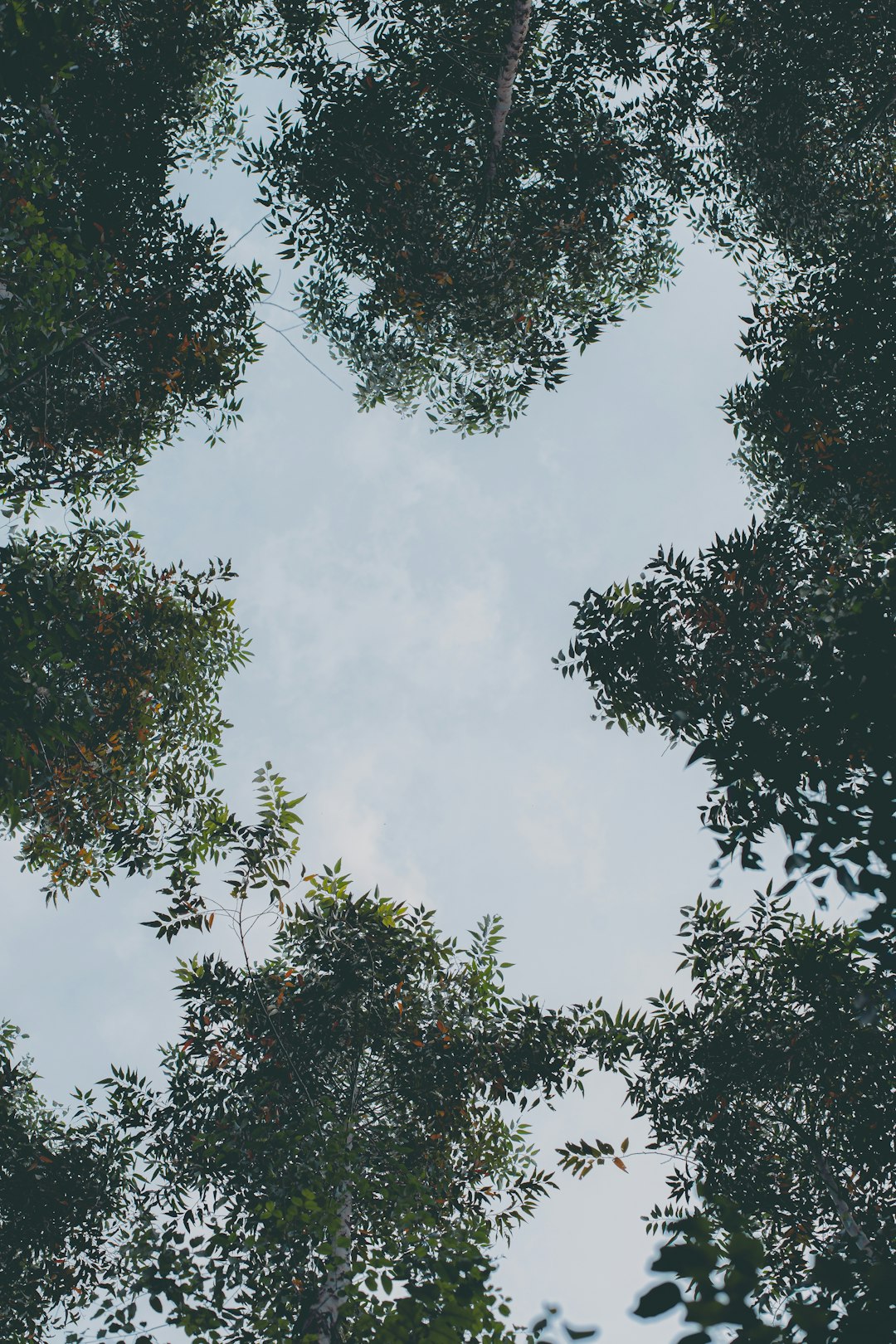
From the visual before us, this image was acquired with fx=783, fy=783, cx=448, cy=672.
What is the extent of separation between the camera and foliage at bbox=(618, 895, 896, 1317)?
8.62 m

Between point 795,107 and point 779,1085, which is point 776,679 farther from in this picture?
point 795,107

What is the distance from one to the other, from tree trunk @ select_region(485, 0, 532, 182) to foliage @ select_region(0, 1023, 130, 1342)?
16565 mm

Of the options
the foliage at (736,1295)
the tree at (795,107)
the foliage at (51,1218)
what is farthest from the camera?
the tree at (795,107)

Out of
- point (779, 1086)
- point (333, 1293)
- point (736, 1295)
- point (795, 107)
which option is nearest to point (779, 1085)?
point (779, 1086)

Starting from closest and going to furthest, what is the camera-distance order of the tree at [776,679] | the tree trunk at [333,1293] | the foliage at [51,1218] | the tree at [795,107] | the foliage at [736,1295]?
the foliage at [736,1295]
the tree at [776,679]
the tree trunk at [333,1293]
the foliage at [51,1218]
the tree at [795,107]

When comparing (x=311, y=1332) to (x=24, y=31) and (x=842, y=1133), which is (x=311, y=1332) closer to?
(x=842, y=1133)

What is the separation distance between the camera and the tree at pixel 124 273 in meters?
12.4

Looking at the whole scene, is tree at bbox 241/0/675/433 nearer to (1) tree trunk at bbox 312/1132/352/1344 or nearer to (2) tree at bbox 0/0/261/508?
(2) tree at bbox 0/0/261/508

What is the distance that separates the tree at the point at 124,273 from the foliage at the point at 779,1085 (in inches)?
463

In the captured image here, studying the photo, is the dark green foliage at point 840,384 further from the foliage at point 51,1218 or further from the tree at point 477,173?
the foliage at point 51,1218

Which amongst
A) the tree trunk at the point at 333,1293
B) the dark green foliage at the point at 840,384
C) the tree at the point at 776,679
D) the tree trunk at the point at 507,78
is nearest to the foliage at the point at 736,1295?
the tree at the point at 776,679

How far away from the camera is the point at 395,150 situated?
13539 mm

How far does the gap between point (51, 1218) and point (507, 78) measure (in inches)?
699

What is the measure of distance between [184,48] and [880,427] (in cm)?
1342
